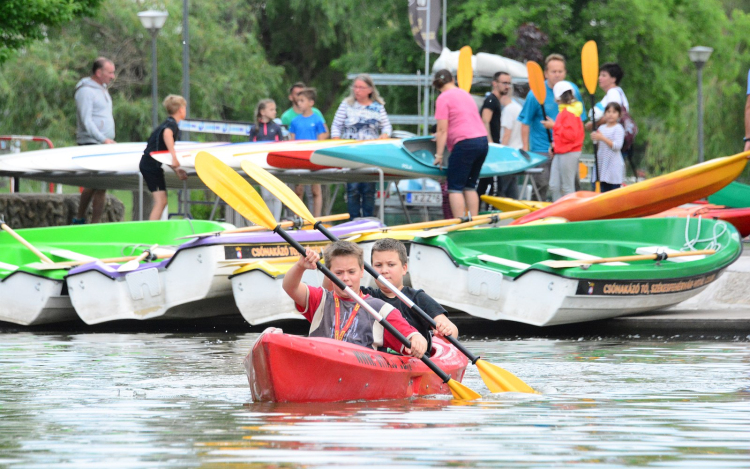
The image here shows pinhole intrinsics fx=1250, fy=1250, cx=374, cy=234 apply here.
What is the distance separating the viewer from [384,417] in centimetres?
593

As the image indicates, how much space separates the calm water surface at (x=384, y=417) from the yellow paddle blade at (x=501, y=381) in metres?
0.12

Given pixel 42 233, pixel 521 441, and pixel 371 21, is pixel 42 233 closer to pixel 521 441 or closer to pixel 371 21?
pixel 521 441

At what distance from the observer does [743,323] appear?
32.7ft

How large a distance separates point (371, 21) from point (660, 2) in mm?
7615

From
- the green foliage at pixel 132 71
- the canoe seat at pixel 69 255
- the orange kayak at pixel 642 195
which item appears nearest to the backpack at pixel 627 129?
the orange kayak at pixel 642 195

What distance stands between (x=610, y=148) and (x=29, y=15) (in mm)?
8455

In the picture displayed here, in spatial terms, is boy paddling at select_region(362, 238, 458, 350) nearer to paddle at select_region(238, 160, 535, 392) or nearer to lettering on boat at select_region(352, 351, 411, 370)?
paddle at select_region(238, 160, 535, 392)

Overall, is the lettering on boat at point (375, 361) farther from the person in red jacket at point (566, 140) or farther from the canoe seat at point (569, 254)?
the person in red jacket at point (566, 140)

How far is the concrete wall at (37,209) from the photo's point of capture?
16.9 meters

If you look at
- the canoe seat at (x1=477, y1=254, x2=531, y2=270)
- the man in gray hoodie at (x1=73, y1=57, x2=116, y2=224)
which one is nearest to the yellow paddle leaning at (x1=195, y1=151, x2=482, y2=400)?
the canoe seat at (x1=477, y1=254, x2=531, y2=270)

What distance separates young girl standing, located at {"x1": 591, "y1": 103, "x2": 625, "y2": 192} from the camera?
1368cm

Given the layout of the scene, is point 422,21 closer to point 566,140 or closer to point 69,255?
point 566,140

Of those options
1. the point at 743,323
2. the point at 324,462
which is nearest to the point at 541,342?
the point at 743,323

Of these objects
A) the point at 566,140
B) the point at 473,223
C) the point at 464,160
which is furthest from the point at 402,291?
the point at 566,140
